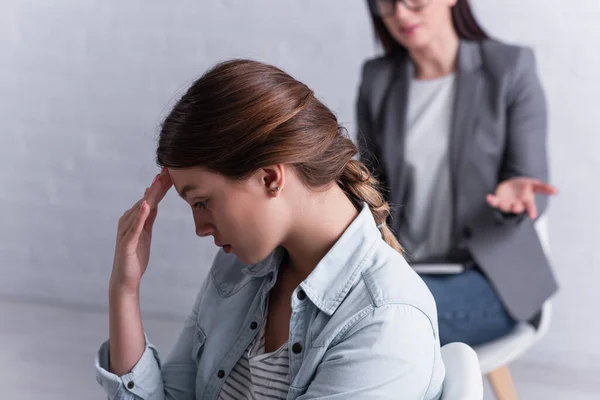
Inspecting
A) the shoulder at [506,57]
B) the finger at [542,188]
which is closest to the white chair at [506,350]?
the finger at [542,188]

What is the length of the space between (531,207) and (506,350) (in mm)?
346

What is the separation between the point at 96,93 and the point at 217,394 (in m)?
1.96

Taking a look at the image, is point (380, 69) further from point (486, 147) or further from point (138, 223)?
point (138, 223)

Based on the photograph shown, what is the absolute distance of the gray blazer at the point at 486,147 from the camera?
6.59 ft

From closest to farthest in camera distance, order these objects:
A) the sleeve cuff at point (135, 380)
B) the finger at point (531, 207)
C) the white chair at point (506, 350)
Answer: the sleeve cuff at point (135, 380) → the white chair at point (506, 350) → the finger at point (531, 207)

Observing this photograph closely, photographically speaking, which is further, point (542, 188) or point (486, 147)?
point (486, 147)

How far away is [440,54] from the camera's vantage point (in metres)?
2.22

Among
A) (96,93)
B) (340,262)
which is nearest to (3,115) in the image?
(96,93)

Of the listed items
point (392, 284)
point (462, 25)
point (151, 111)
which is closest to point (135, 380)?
point (392, 284)

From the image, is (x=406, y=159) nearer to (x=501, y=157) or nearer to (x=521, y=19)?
(x=501, y=157)

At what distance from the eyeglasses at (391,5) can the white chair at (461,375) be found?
4.10ft

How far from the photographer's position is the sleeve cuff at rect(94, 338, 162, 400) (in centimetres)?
115

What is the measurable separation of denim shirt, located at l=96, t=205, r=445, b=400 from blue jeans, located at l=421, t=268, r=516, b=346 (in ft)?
2.50

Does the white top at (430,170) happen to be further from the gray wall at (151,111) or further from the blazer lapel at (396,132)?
the gray wall at (151,111)
